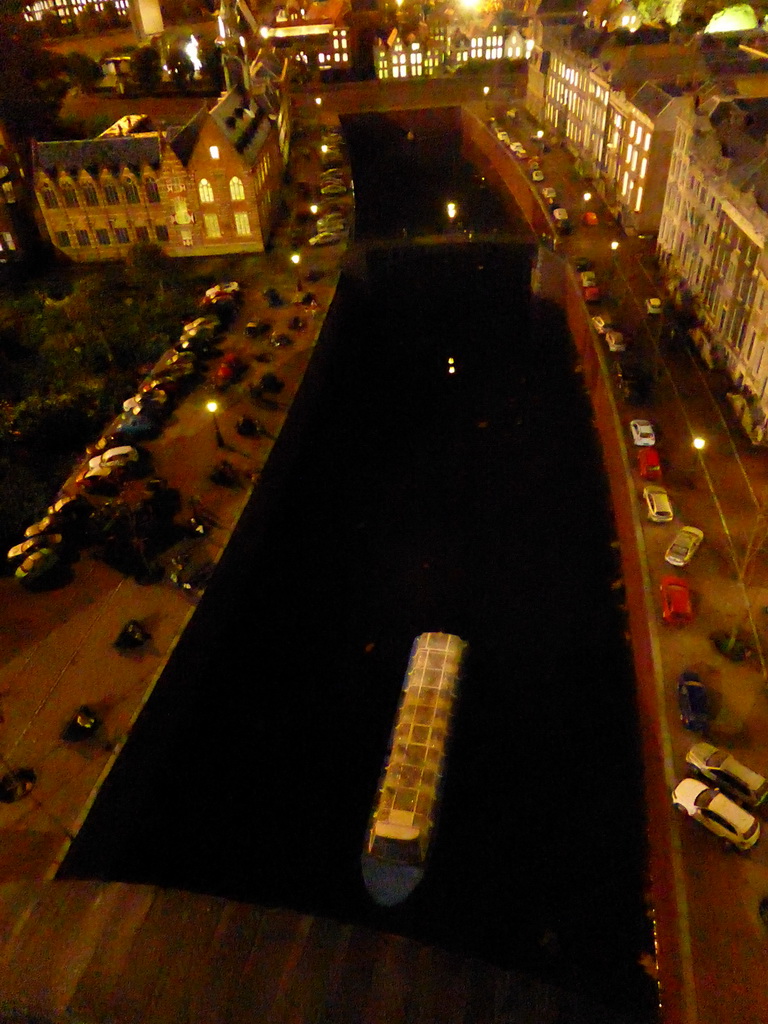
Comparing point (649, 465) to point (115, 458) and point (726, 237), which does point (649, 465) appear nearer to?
point (726, 237)

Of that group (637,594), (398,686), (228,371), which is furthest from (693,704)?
(228,371)

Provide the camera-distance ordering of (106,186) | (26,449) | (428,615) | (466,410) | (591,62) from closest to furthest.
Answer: (428,615)
(26,449)
(466,410)
(106,186)
(591,62)

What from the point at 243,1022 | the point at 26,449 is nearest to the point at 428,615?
the point at 243,1022

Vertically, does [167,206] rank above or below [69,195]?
below

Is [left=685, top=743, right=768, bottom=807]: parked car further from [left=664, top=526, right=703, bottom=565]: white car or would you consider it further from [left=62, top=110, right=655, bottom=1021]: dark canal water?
[left=664, top=526, right=703, bottom=565]: white car

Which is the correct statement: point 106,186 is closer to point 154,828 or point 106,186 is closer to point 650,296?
point 650,296

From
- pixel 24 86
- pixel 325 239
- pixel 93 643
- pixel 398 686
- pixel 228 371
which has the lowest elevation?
pixel 398 686

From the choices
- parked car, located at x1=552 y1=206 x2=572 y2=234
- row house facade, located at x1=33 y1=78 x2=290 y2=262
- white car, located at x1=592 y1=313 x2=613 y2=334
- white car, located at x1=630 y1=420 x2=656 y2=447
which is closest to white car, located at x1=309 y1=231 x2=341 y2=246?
row house facade, located at x1=33 y1=78 x2=290 y2=262
